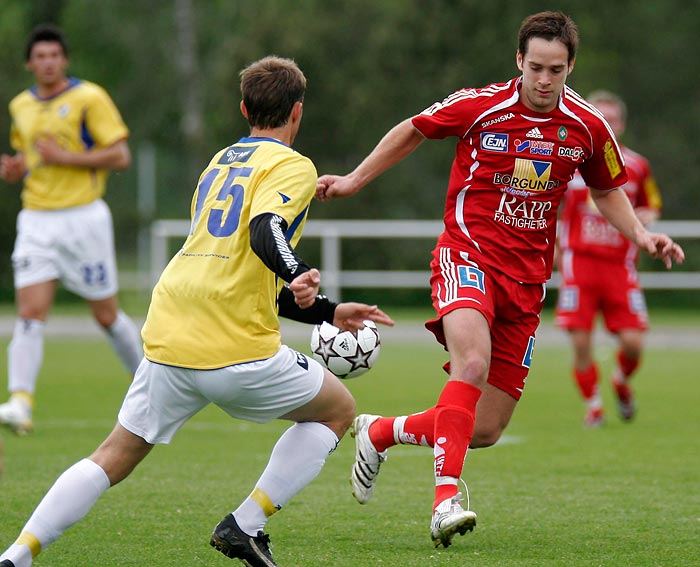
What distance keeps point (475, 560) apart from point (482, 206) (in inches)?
62.0

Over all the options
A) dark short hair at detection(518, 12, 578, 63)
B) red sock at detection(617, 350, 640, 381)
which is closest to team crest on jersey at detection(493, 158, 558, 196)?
dark short hair at detection(518, 12, 578, 63)

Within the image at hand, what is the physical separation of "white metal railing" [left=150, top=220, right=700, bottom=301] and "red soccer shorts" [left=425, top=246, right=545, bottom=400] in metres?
14.4

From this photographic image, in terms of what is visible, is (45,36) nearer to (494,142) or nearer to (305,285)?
(494,142)

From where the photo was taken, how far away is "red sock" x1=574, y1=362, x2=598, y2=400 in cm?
1012

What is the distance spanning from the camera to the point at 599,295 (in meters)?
10.5

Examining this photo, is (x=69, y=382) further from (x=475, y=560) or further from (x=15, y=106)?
(x=475, y=560)

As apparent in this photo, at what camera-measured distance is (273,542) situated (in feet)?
18.5

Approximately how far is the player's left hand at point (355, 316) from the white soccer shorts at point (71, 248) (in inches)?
201

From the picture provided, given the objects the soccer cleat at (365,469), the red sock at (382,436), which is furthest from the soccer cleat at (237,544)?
the red sock at (382,436)

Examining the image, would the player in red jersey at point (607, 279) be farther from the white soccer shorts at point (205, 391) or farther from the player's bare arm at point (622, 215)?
the white soccer shorts at point (205, 391)

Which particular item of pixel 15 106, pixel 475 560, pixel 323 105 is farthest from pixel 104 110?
pixel 323 105

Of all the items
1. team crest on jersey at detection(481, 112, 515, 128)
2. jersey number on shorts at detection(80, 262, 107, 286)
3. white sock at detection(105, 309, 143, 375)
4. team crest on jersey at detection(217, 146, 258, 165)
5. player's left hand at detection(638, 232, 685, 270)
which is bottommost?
white sock at detection(105, 309, 143, 375)

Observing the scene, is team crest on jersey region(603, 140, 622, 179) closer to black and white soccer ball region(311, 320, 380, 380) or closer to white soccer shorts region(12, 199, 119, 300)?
black and white soccer ball region(311, 320, 380, 380)

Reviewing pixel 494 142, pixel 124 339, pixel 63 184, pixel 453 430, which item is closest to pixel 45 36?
pixel 63 184
